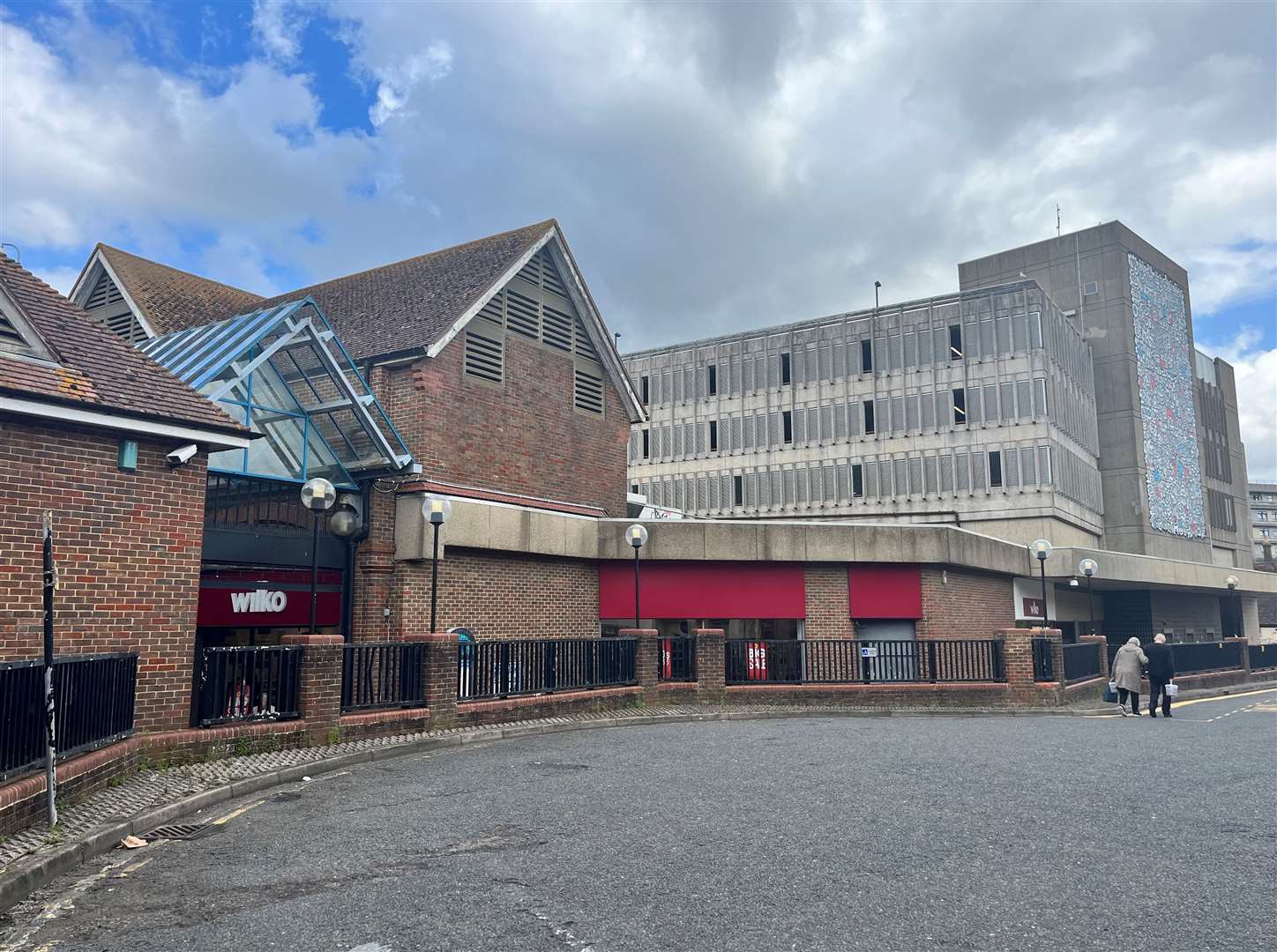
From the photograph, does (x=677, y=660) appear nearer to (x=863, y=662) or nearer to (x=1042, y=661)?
(x=863, y=662)

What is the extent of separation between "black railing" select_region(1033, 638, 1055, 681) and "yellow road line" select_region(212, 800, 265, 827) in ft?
55.9

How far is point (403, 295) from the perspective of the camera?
2286 centimetres

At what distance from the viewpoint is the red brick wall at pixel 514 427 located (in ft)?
65.2

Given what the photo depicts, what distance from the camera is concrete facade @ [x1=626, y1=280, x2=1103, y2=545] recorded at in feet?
152

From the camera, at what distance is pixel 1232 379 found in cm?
6925

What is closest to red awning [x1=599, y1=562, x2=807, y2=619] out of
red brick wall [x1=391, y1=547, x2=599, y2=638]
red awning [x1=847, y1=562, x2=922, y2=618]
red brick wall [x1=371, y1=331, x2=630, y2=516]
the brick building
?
red brick wall [x1=391, y1=547, x2=599, y2=638]

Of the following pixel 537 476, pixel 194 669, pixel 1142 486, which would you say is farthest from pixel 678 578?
pixel 1142 486

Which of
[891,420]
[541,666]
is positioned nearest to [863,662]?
[541,666]

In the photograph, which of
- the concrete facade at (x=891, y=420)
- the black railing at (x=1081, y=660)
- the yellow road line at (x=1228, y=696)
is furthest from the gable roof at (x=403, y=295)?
the concrete facade at (x=891, y=420)

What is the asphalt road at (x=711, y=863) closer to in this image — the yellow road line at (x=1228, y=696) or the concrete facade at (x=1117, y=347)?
the yellow road line at (x=1228, y=696)

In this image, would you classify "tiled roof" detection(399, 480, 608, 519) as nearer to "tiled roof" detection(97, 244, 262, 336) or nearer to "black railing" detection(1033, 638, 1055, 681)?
"tiled roof" detection(97, 244, 262, 336)

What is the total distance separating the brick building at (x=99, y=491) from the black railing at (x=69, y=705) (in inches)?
29.6

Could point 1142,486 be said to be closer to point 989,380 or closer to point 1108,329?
point 1108,329

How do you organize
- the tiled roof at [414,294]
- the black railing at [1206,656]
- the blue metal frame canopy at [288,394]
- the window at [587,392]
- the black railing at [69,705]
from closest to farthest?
1. the black railing at [69,705]
2. the blue metal frame canopy at [288,394]
3. the tiled roof at [414,294]
4. the window at [587,392]
5. the black railing at [1206,656]
